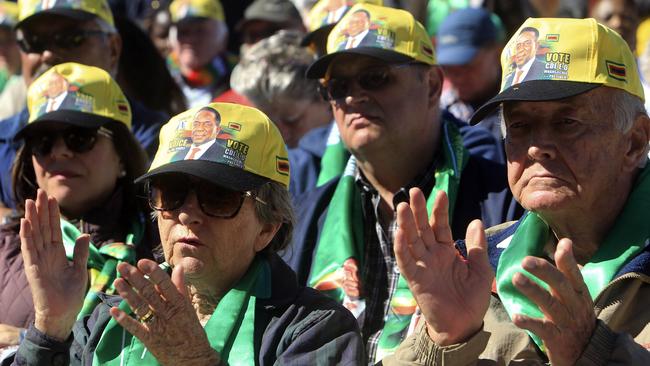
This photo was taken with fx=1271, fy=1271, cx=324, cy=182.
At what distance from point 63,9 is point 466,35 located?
224 cm

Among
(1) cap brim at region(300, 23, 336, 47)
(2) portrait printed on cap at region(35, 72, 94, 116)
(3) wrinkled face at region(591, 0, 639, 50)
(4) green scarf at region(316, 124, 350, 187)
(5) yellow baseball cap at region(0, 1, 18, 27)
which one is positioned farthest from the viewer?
(5) yellow baseball cap at region(0, 1, 18, 27)

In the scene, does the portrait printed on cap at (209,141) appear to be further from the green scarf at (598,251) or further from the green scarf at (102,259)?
the green scarf at (102,259)

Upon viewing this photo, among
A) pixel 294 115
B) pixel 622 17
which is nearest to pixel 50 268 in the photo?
pixel 294 115

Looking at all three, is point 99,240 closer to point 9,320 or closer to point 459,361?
point 9,320

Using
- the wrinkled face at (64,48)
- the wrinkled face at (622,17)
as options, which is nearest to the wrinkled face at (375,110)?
the wrinkled face at (64,48)

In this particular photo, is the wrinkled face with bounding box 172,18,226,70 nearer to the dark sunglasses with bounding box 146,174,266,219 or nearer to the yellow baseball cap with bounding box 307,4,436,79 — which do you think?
the yellow baseball cap with bounding box 307,4,436,79

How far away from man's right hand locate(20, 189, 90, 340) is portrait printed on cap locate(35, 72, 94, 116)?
1.21m

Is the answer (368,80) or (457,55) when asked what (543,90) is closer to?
(368,80)

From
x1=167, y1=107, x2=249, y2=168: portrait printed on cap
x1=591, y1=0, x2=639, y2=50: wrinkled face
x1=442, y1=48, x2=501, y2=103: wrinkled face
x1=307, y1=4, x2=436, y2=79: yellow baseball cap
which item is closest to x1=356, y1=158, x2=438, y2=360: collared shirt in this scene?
x1=307, y1=4, x2=436, y2=79: yellow baseball cap

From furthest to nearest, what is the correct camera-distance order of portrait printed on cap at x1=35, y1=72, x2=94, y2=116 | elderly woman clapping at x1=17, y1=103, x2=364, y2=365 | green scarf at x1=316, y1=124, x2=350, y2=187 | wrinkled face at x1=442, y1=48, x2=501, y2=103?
wrinkled face at x1=442, y1=48, x2=501, y2=103
green scarf at x1=316, y1=124, x2=350, y2=187
portrait printed on cap at x1=35, y1=72, x2=94, y2=116
elderly woman clapping at x1=17, y1=103, x2=364, y2=365

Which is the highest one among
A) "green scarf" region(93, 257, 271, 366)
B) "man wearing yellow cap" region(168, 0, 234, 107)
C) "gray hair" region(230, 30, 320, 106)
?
"green scarf" region(93, 257, 271, 366)

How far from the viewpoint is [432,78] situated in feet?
18.1

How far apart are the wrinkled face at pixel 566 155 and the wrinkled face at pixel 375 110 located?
143cm

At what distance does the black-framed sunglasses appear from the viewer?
17.3ft
